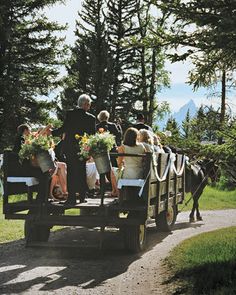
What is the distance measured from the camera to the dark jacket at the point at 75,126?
10.2 metres

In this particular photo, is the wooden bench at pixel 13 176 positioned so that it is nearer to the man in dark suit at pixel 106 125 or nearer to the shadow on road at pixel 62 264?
the shadow on road at pixel 62 264

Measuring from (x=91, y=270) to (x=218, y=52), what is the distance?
3928mm

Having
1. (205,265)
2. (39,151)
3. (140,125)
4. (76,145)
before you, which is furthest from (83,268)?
(140,125)

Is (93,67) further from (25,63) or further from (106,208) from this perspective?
(106,208)

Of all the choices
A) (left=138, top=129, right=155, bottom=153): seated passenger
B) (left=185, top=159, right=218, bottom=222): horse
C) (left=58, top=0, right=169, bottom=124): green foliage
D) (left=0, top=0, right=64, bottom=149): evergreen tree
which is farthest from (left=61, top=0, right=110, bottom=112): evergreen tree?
(left=138, top=129, right=155, bottom=153): seated passenger

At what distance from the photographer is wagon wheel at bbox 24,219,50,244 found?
10.5m

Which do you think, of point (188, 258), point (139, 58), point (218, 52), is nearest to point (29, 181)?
point (188, 258)

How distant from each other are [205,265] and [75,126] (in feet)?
11.7

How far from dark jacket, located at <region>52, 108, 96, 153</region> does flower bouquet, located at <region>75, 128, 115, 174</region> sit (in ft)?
1.58

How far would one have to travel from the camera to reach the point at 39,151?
32.2ft

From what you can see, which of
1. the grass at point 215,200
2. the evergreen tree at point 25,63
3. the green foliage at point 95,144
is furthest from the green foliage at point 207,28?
the evergreen tree at point 25,63

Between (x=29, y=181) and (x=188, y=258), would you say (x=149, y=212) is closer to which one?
(x=188, y=258)

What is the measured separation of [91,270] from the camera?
28.3 feet

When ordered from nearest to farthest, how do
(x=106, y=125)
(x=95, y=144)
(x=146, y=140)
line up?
(x=95, y=144) → (x=146, y=140) → (x=106, y=125)
